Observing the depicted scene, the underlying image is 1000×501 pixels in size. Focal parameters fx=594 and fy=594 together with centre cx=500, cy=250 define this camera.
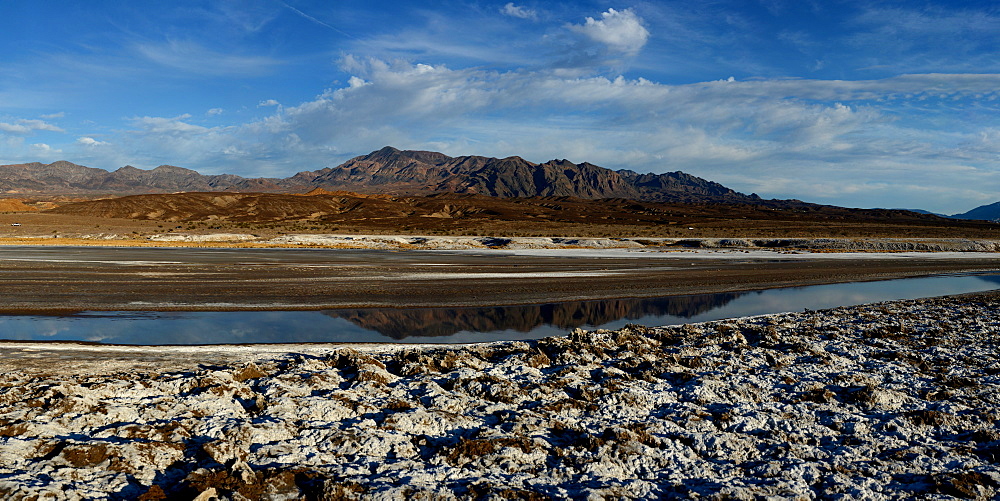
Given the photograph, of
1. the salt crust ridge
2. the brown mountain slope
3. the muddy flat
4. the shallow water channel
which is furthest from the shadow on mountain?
the brown mountain slope

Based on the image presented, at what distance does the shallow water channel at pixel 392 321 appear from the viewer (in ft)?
45.0

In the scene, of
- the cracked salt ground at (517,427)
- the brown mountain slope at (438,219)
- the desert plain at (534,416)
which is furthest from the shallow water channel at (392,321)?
the brown mountain slope at (438,219)

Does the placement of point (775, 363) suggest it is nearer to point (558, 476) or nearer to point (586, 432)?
point (586, 432)

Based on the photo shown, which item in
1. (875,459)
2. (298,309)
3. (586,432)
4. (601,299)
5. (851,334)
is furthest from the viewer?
(601,299)

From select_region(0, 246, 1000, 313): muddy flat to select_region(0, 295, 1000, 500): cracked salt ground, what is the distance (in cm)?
983

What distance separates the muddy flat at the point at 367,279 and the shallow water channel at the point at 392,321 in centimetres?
129

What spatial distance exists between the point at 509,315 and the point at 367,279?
10135 millimetres

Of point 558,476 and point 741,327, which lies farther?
point 741,327

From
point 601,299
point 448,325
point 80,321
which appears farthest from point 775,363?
point 80,321

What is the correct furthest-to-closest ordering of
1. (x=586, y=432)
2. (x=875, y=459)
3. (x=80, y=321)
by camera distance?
1. (x=80, y=321)
2. (x=586, y=432)
3. (x=875, y=459)

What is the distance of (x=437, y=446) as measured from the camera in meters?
6.61

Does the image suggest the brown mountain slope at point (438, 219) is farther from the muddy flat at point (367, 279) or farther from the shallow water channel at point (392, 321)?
the shallow water channel at point (392, 321)

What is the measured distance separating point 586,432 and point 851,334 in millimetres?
9741

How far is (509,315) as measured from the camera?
17891 millimetres
